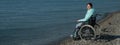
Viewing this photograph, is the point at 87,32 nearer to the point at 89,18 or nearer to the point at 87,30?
the point at 87,30

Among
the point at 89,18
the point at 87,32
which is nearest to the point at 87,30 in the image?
the point at 87,32

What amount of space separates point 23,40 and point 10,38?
833 mm

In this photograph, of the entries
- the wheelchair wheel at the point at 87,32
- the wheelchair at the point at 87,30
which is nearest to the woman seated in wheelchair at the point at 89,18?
the wheelchair at the point at 87,30

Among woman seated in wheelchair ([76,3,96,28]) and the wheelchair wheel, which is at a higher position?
woman seated in wheelchair ([76,3,96,28])

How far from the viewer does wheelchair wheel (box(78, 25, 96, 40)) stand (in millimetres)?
13948

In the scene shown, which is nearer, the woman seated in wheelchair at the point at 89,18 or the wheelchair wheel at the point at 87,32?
the woman seated in wheelchair at the point at 89,18

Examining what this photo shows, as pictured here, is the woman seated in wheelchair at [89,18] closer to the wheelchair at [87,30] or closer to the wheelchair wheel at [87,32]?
the wheelchair at [87,30]

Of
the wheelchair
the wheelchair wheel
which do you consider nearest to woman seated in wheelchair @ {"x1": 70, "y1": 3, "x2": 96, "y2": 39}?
the wheelchair

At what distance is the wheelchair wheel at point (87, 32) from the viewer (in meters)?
13.9

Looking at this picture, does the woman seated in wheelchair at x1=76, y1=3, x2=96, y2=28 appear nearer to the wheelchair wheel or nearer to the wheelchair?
the wheelchair

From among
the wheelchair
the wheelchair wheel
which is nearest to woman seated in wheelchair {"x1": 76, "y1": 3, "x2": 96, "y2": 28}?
the wheelchair

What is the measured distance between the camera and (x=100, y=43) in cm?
1383

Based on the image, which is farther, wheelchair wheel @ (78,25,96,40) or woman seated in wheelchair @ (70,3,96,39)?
wheelchair wheel @ (78,25,96,40)

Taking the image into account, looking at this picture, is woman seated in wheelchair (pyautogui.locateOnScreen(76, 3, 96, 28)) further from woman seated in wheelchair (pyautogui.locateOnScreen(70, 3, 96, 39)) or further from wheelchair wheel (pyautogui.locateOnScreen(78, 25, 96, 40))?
wheelchair wheel (pyautogui.locateOnScreen(78, 25, 96, 40))
